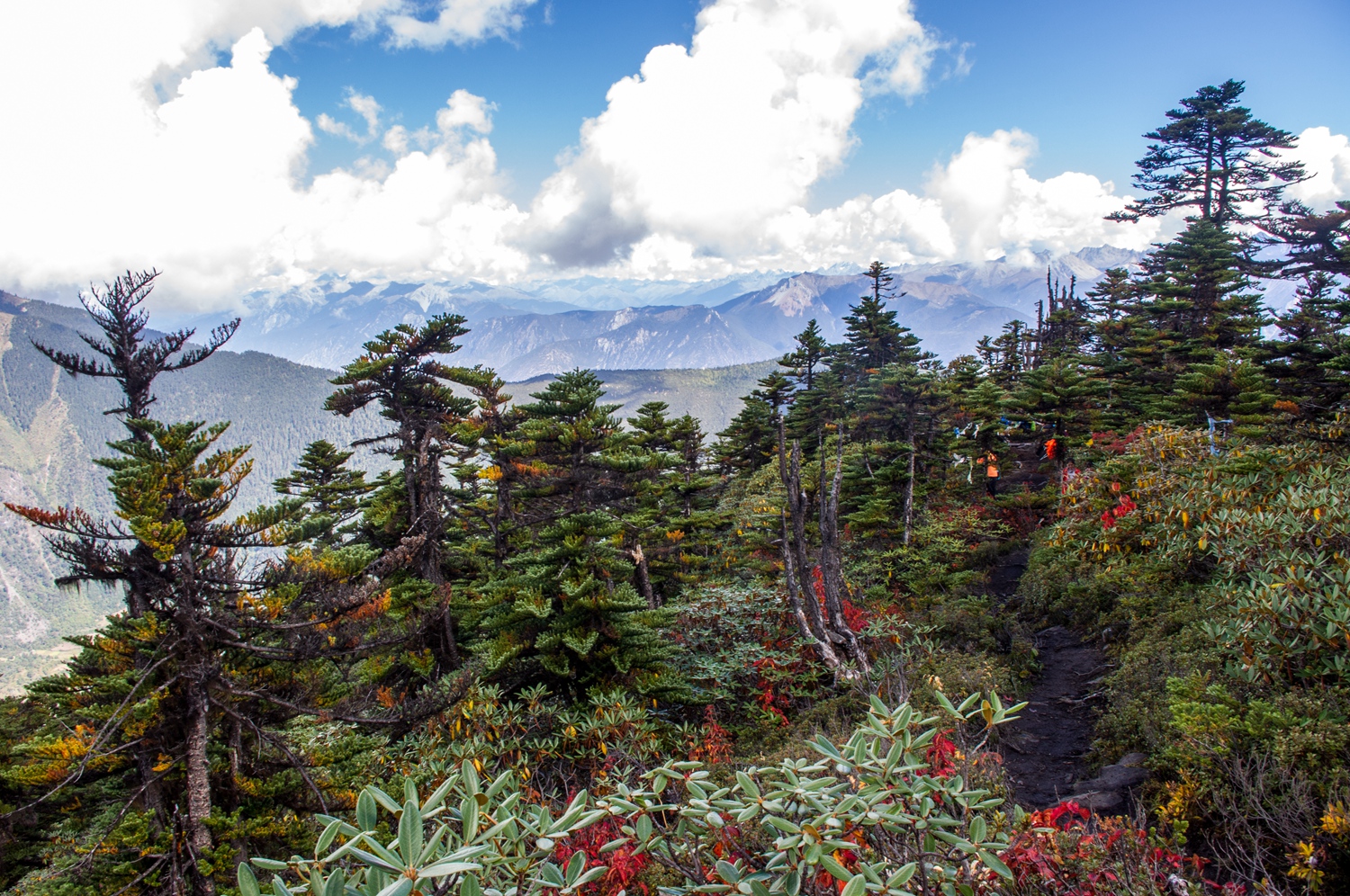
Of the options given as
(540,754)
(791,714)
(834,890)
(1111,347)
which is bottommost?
(791,714)

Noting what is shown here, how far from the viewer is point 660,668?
11031 millimetres

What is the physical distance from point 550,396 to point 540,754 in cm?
711

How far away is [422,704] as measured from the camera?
28.5 ft

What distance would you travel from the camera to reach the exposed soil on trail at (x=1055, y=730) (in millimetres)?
7055

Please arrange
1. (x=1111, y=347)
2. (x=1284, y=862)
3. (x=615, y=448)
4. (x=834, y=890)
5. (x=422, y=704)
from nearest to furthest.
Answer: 1. (x=834, y=890)
2. (x=1284, y=862)
3. (x=422, y=704)
4. (x=615, y=448)
5. (x=1111, y=347)

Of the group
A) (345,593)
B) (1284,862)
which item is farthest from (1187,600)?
(345,593)

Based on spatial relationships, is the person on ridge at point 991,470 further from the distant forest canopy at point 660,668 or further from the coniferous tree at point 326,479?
the coniferous tree at point 326,479

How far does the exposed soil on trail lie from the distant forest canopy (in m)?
0.21

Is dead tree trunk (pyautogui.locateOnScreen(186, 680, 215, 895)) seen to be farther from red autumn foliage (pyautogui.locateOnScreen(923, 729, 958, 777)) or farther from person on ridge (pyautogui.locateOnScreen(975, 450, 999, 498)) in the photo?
person on ridge (pyautogui.locateOnScreen(975, 450, 999, 498))

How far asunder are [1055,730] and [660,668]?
617 centimetres

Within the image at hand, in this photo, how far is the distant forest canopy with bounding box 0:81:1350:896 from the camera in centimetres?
270

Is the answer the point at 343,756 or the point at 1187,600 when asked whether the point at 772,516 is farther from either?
the point at 343,756

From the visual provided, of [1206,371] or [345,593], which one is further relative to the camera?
[1206,371]

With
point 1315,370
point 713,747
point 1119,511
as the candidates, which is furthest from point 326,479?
point 1315,370
